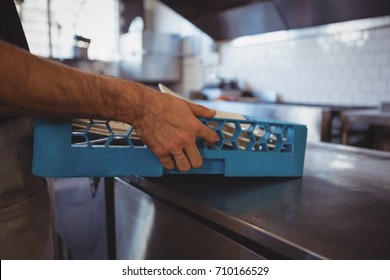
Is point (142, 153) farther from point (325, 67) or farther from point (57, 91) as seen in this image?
point (325, 67)

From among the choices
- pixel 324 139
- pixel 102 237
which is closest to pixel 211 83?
pixel 324 139

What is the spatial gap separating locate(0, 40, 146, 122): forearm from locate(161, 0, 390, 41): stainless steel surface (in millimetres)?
2345

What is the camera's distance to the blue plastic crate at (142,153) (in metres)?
0.62

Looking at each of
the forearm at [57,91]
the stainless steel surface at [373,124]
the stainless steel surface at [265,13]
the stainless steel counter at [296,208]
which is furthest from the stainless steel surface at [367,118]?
the forearm at [57,91]

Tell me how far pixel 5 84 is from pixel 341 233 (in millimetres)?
573

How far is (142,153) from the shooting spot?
0.67 meters

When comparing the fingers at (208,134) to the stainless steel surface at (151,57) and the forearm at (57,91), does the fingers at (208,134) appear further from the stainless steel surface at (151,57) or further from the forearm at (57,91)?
the stainless steel surface at (151,57)

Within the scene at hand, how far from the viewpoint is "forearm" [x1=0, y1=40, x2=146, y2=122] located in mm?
520

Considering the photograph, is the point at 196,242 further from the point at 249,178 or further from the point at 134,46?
the point at 134,46

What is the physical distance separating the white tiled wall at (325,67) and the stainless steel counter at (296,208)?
6.20 feet

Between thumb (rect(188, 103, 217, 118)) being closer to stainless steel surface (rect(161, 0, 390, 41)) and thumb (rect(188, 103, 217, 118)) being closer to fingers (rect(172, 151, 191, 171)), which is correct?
fingers (rect(172, 151, 191, 171))

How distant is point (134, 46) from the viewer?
4434 millimetres

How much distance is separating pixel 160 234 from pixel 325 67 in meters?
2.54

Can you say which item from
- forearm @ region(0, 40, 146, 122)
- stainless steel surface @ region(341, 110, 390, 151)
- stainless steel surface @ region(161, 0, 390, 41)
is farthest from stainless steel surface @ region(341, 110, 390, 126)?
forearm @ region(0, 40, 146, 122)
